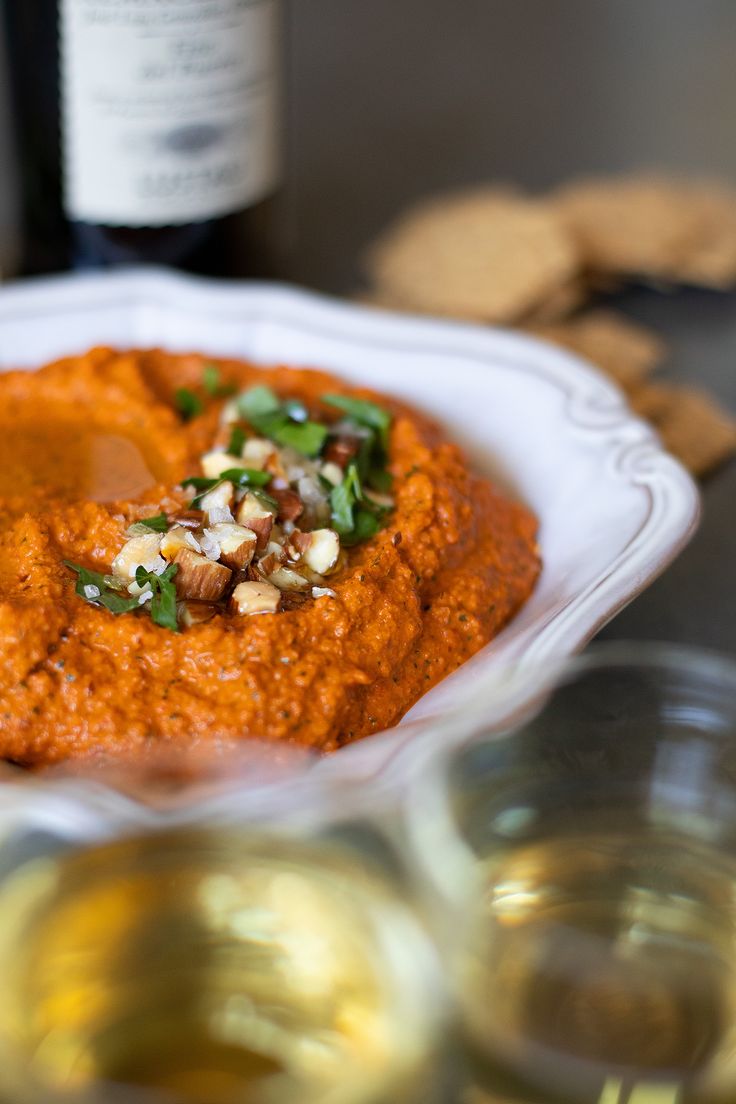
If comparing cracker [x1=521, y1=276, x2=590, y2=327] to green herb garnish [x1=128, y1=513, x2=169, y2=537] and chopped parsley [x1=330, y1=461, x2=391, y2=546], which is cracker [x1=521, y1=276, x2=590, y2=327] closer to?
chopped parsley [x1=330, y1=461, x2=391, y2=546]

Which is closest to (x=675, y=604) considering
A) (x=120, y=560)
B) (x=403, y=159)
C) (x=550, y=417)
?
(x=550, y=417)

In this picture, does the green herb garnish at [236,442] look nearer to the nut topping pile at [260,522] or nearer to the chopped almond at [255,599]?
the nut topping pile at [260,522]

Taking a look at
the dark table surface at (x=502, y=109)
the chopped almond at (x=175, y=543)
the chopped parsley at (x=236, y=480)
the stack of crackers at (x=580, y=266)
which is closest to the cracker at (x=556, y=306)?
the stack of crackers at (x=580, y=266)

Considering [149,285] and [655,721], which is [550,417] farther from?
[655,721]

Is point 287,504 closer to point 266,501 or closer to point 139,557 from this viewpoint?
point 266,501

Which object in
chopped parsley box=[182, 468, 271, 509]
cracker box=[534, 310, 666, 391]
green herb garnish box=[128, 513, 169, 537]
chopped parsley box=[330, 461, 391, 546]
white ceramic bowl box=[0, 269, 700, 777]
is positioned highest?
chopped parsley box=[182, 468, 271, 509]

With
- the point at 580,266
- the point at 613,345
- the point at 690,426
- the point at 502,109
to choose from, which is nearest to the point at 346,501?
the point at 690,426

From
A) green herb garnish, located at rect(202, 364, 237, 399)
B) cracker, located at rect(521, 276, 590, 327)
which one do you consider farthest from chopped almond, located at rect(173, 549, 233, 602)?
cracker, located at rect(521, 276, 590, 327)
